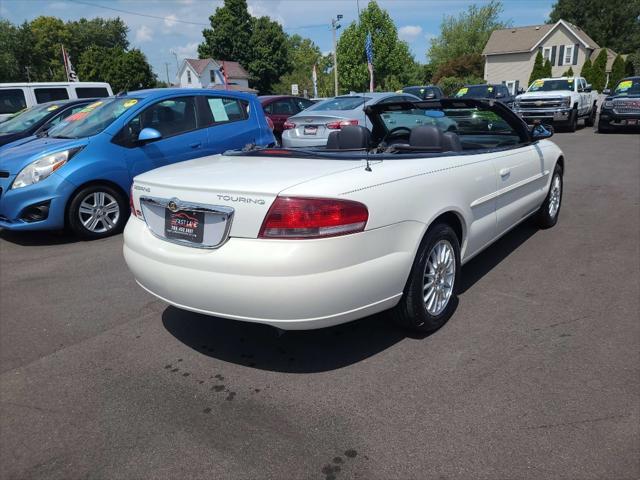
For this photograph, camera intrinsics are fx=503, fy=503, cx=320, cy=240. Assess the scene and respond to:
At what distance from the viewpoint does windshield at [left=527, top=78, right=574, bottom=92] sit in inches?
727

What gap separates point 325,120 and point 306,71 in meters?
69.8

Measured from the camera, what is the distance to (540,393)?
2.66 m

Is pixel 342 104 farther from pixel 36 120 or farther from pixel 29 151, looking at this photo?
pixel 29 151

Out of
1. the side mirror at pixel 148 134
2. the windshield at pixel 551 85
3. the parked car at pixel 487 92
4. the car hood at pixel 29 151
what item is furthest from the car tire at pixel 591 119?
the car hood at pixel 29 151

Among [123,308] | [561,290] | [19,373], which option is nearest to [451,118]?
[561,290]

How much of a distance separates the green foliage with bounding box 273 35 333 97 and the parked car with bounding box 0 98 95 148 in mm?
39780

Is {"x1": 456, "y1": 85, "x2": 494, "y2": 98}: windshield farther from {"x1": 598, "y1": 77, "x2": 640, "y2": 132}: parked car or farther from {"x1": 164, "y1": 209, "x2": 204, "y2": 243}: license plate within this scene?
{"x1": 164, "y1": 209, "x2": 204, "y2": 243}: license plate

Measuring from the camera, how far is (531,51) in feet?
184

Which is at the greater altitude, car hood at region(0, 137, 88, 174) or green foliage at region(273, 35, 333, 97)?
green foliage at region(273, 35, 333, 97)

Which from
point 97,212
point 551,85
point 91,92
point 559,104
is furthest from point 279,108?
point 551,85

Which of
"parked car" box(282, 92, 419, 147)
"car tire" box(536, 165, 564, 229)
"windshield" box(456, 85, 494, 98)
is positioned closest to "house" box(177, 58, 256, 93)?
"windshield" box(456, 85, 494, 98)

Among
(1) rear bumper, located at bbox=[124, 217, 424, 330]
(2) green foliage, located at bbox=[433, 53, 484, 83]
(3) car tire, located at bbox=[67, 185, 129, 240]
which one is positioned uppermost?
(2) green foliage, located at bbox=[433, 53, 484, 83]

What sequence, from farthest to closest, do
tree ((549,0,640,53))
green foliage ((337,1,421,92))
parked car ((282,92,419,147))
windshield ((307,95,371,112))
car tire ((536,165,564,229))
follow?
tree ((549,0,640,53))
green foliage ((337,1,421,92))
windshield ((307,95,371,112))
parked car ((282,92,419,147))
car tire ((536,165,564,229))

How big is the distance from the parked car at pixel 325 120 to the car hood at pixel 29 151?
4.76 m
